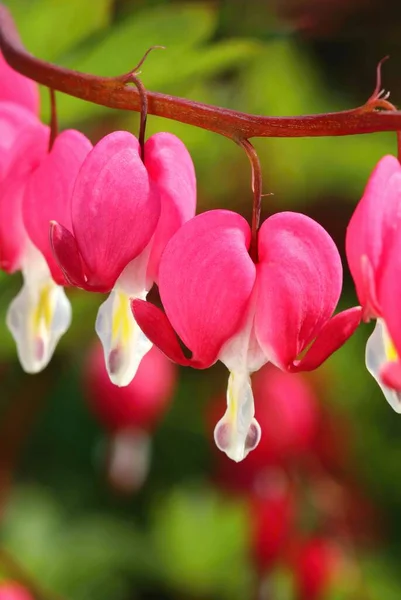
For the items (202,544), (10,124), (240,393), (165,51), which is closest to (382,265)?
(240,393)

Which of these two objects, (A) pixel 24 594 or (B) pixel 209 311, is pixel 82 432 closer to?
(A) pixel 24 594

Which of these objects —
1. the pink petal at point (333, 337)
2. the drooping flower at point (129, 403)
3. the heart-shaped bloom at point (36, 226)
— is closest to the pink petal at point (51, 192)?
the heart-shaped bloom at point (36, 226)

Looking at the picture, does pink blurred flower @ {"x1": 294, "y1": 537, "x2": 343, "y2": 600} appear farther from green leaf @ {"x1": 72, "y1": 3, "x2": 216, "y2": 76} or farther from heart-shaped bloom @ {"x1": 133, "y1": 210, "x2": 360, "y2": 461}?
heart-shaped bloom @ {"x1": 133, "y1": 210, "x2": 360, "y2": 461}

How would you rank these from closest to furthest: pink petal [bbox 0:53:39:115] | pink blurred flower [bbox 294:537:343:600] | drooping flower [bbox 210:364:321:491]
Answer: pink petal [bbox 0:53:39:115] → pink blurred flower [bbox 294:537:343:600] → drooping flower [bbox 210:364:321:491]

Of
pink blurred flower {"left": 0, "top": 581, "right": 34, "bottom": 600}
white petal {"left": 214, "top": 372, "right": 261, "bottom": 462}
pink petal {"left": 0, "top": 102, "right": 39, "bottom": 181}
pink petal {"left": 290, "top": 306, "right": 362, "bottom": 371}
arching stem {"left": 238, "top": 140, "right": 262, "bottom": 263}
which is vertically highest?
arching stem {"left": 238, "top": 140, "right": 262, "bottom": 263}

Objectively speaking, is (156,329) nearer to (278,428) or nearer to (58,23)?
(58,23)

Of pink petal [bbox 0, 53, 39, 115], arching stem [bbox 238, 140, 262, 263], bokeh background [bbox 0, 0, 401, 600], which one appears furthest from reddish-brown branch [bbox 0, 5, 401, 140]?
bokeh background [bbox 0, 0, 401, 600]

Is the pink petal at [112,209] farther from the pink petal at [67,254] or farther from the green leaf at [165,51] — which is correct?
the green leaf at [165,51]
